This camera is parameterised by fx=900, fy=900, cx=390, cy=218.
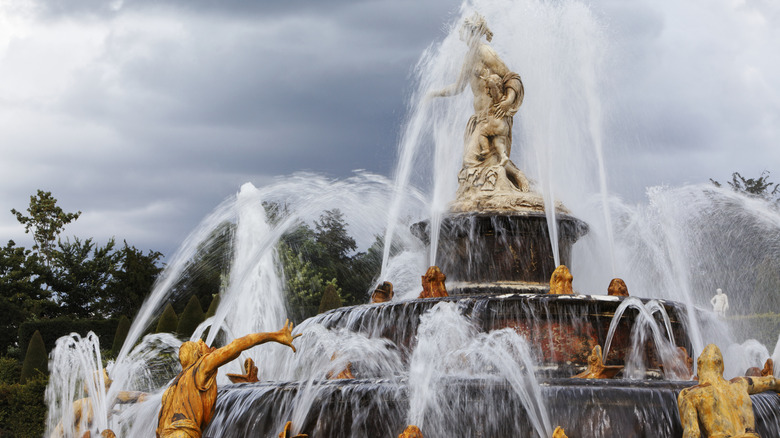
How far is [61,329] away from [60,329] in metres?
0.04

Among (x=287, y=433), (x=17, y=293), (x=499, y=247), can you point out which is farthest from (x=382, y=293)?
(x=17, y=293)

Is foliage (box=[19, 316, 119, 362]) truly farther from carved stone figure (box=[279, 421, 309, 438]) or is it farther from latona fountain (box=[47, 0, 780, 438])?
carved stone figure (box=[279, 421, 309, 438])

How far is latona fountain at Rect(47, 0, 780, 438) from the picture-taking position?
7.87 m

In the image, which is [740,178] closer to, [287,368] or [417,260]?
[417,260]

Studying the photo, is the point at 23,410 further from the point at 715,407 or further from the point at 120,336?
the point at 715,407

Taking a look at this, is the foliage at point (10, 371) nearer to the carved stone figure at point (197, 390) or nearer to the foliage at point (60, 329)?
the foliage at point (60, 329)

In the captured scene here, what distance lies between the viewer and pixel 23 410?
22766 mm

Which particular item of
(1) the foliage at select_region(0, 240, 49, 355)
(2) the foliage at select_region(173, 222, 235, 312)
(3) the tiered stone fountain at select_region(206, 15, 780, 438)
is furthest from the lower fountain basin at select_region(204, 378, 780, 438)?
(1) the foliage at select_region(0, 240, 49, 355)

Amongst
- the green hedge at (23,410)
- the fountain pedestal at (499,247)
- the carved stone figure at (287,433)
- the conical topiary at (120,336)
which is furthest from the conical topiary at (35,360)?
the carved stone figure at (287,433)

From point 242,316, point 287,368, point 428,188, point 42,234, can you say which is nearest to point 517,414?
point 287,368

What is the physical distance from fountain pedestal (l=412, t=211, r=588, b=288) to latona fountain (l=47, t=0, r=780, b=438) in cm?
2

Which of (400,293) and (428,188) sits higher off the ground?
(428,188)

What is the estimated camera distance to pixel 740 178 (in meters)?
49.9

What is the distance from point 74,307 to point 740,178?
3619 centimetres
